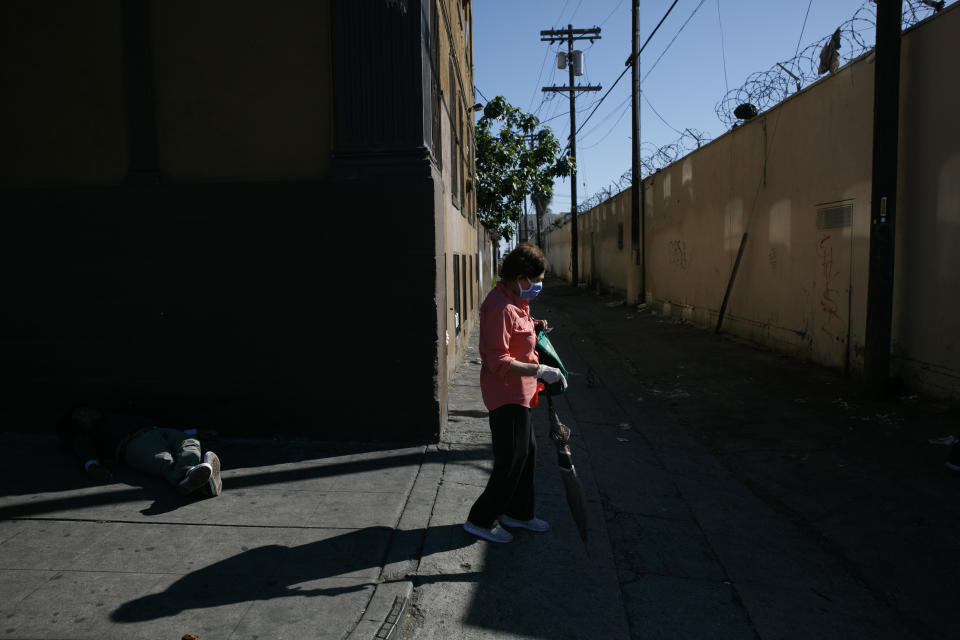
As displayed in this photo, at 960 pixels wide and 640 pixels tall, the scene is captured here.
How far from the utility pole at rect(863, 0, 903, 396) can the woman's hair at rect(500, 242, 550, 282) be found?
5214mm

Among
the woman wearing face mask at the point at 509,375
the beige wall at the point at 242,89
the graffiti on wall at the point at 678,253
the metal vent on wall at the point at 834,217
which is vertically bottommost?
the woman wearing face mask at the point at 509,375

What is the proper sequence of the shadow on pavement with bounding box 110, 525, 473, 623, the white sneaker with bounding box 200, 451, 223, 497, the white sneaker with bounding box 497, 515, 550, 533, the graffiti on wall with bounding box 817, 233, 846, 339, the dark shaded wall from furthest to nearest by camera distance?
1. the graffiti on wall with bounding box 817, 233, 846, 339
2. the dark shaded wall
3. the white sneaker with bounding box 200, 451, 223, 497
4. the white sneaker with bounding box 497, 515, 550, 533
5. the shadow on pavement with bounding box 110, 525, 473, 623

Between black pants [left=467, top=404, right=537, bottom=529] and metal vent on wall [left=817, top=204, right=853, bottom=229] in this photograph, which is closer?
black pants [left=467, top=404, right=537, bottom=529]

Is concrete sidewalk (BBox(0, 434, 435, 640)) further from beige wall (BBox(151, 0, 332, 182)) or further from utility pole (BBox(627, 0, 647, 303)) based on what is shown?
utility pole (BBox(627, 0, 647, 303))

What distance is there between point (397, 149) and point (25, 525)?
11.9 feet

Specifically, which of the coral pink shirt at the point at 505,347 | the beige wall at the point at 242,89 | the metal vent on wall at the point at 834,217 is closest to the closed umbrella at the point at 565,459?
the coral pink shirt at the point at 505,347

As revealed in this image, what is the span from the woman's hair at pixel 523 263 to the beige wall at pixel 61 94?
3729 millimetres

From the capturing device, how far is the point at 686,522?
4.51 m

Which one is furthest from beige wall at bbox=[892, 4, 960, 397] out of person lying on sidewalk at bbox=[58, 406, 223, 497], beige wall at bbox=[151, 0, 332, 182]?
person lying on sidewalk at bbox=[58, 406, 223, 497]

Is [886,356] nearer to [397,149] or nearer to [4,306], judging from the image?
[397,149]

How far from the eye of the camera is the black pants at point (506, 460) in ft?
12.2

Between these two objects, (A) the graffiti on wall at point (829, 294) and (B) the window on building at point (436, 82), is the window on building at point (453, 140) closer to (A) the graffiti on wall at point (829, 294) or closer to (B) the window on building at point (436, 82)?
(B) the window on building at point (436, 82)

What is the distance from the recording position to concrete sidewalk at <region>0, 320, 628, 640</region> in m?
3.05

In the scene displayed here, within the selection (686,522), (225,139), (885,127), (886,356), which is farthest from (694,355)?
(225,139)
